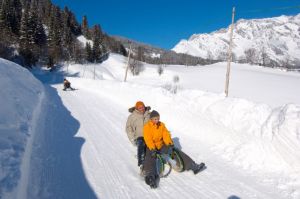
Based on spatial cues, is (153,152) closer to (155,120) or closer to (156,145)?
(156,145)

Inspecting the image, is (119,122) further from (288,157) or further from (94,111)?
(288,157)

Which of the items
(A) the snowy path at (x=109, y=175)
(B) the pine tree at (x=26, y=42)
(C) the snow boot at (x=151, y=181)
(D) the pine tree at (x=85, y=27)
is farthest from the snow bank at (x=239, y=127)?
(D) the pine tree at (x=85, y=27)

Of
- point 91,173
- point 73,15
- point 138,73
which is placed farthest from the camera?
point 73,15

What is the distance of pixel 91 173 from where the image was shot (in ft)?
20.0

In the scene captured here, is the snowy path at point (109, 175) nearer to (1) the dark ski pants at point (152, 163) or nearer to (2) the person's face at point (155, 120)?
(1) the dark ski pants at point (152, 163)

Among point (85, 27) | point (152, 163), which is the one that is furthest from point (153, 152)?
point (85, 27)

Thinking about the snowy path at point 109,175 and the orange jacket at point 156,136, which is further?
the orange jacket at point 156,136

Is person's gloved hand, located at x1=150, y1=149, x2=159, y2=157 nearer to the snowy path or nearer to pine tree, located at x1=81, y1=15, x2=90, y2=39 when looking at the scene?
the snowy path

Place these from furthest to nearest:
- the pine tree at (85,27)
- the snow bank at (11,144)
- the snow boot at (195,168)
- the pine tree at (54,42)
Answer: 1. the pine tree at (85,27)
2. the pine tree at (54,42)
3. the snow boot at (195,168)
4. the snow bank at (11,144)

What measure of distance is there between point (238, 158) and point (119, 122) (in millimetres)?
5762

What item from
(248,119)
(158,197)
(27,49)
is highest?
(27,49)

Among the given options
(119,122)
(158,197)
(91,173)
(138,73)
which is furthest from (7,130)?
(138,73)

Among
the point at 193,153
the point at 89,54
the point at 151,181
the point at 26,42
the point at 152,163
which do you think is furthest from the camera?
the point at 89,54

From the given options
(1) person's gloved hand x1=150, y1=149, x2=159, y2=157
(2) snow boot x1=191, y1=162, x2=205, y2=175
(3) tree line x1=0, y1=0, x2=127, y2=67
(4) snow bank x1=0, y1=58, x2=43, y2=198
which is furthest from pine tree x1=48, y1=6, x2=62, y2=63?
(2) snow boot x1=191, y1=162, x2=205, y2=175
